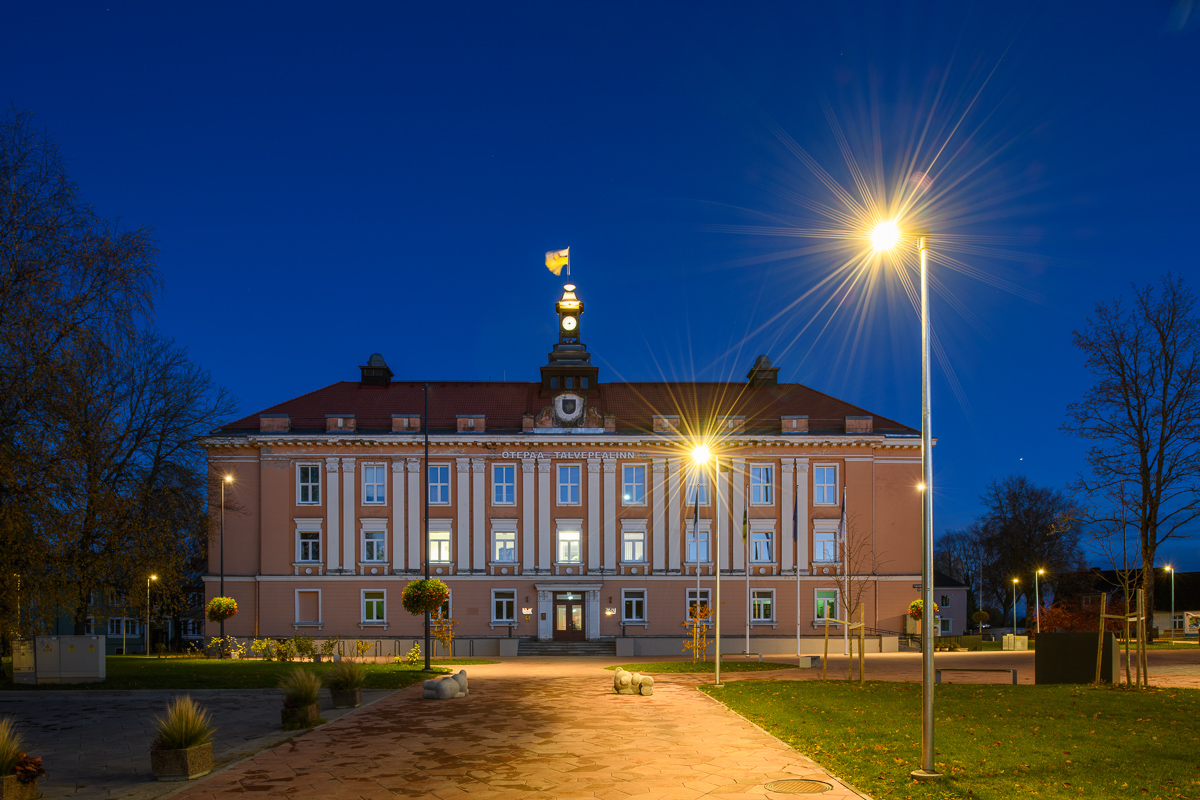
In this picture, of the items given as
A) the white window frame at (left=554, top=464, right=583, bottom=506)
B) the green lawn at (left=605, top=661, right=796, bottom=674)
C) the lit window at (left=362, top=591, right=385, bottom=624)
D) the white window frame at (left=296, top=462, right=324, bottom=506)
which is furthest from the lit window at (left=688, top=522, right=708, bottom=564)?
the white window frame at (left=296, top=462, right=324, bottom=506)

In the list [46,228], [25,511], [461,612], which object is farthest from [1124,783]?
[461,612]

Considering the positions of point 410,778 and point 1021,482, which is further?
point 1021,482

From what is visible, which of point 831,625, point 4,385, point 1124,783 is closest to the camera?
point 1124,783

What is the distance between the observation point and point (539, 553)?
160ft

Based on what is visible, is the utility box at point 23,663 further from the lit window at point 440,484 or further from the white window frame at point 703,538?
the white window frame at point 703,538

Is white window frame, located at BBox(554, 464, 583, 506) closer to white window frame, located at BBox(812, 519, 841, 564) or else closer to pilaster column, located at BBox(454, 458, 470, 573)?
pilaster column, located at BBox(454, 458, 470, 573)

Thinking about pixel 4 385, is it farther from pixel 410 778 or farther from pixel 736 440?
pixel 736 440

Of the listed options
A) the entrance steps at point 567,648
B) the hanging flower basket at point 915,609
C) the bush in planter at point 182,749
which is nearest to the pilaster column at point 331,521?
the entrance steps at point 567,648

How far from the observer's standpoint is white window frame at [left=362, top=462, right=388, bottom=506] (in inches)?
1924

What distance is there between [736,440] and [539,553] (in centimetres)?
1325

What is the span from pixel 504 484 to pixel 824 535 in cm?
1895

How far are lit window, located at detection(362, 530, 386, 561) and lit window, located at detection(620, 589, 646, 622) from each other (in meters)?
14.1

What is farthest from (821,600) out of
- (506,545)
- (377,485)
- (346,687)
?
(346,687)

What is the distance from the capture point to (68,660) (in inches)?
964
